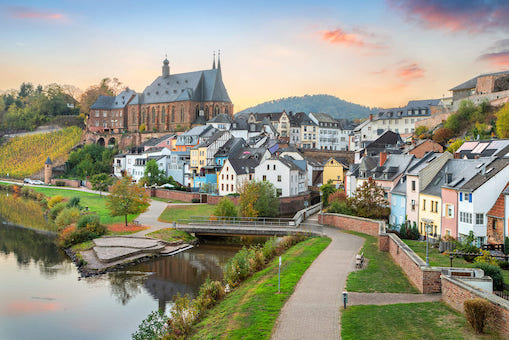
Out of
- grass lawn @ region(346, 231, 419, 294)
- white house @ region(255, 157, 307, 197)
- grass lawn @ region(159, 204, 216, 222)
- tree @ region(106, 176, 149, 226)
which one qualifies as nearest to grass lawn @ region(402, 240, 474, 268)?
grass lawn @ region(346, 231, 419, 294)

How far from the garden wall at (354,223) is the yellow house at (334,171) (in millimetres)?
31512

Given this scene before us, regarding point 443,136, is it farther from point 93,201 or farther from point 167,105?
point 167,105

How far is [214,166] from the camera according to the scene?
71.5 meters

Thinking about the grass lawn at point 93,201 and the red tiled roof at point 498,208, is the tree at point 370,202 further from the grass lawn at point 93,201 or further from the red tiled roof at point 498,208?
the grass lawn at point 93,201

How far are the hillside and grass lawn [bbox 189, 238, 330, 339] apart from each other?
8721 cm

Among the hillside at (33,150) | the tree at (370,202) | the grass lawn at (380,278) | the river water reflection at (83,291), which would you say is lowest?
the river water reflection at (83,291)

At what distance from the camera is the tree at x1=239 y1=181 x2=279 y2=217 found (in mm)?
46697

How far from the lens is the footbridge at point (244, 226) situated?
132 ft

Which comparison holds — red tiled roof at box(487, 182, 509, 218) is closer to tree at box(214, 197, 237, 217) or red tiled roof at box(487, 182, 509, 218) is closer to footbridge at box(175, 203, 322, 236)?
footbridge at box(175, 203, 322, 236)

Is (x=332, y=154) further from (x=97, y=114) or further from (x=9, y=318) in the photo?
(x=9, y=318)

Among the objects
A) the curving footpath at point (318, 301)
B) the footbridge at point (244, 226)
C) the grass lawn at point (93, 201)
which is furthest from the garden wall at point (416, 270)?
the grass lawn at point (93, 201)

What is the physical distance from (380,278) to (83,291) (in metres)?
16.8

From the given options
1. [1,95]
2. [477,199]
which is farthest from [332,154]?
[1,95]

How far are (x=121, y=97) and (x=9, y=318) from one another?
340ft
